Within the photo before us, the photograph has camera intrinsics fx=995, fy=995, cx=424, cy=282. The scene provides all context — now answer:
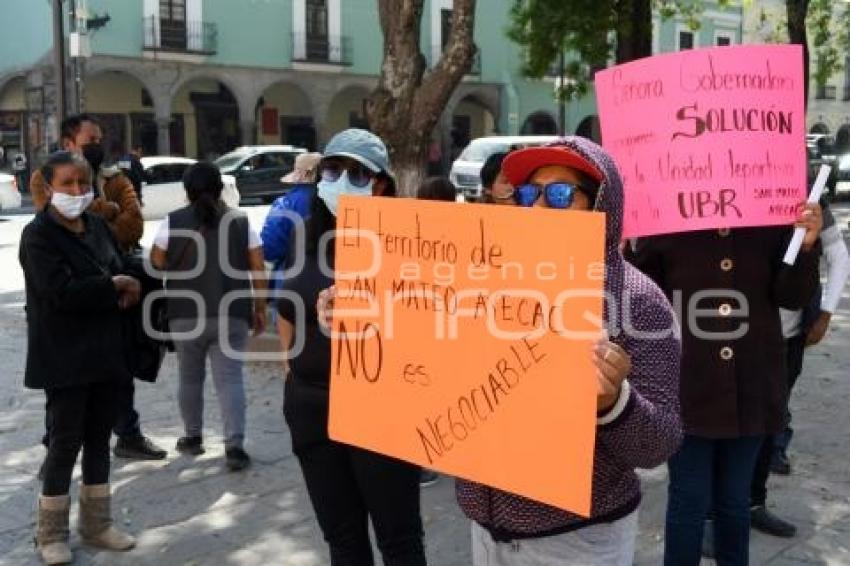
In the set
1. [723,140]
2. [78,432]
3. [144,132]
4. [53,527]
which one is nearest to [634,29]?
[723,140]

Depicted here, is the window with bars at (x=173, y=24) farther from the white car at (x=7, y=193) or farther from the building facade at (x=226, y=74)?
the white car at (x=7, y=193)

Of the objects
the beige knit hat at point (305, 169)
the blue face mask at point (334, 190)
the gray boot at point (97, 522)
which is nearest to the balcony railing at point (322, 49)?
the beige knit hat at point (305, 169)

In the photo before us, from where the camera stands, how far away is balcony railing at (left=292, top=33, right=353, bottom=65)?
3253 centimetres

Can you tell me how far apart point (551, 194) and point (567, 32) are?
1123 cm

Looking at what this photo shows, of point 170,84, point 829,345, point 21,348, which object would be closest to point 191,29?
point 170,84

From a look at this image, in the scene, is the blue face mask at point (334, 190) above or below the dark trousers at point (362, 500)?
above

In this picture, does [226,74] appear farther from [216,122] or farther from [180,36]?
[216,122]

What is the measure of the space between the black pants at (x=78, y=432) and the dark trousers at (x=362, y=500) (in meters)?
1.41

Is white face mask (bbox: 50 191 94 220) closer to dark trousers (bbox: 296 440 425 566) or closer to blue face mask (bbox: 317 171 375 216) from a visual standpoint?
blue face mask (bbox: 317 171 375 216)

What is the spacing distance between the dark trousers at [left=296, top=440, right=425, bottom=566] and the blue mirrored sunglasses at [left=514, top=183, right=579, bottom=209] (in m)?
1.11

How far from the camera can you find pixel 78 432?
404cm

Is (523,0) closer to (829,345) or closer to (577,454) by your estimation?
(829,345)

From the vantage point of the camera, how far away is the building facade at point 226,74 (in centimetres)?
2862

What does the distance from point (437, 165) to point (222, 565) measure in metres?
27.9
